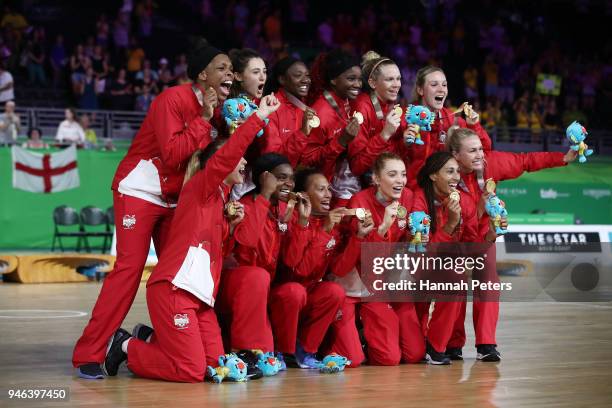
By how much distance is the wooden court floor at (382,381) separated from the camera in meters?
5.24

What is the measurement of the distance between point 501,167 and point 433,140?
52 cm

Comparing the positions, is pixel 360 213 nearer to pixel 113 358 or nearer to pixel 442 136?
pixel 442 136

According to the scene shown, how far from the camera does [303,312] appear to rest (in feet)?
21.6

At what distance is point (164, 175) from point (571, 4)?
21.8m

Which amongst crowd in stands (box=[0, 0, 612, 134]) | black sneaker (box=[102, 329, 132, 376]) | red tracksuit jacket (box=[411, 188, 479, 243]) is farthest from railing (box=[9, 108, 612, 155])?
black sneaker (box=[102, 329, 132, 376])

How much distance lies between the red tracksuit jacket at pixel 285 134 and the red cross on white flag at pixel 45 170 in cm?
843

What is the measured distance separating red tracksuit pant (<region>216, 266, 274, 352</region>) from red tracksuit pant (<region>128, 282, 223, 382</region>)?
7.4 inches

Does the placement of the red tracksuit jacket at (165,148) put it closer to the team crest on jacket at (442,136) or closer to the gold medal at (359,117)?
the gold medal at (359,117)

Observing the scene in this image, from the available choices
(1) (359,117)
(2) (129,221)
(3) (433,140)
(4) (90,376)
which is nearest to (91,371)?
(4) (90,376)

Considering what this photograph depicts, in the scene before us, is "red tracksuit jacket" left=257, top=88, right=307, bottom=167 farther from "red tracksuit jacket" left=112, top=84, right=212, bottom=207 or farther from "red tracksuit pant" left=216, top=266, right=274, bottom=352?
"red tracksuit pant" left=216, top=266, right=274, bottom=352

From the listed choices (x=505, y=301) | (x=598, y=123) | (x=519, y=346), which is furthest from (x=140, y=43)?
(x=519, y=346)

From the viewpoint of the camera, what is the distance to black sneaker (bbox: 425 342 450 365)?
262 inches

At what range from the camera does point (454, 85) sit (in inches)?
868

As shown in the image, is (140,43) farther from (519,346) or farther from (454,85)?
(519,346)
